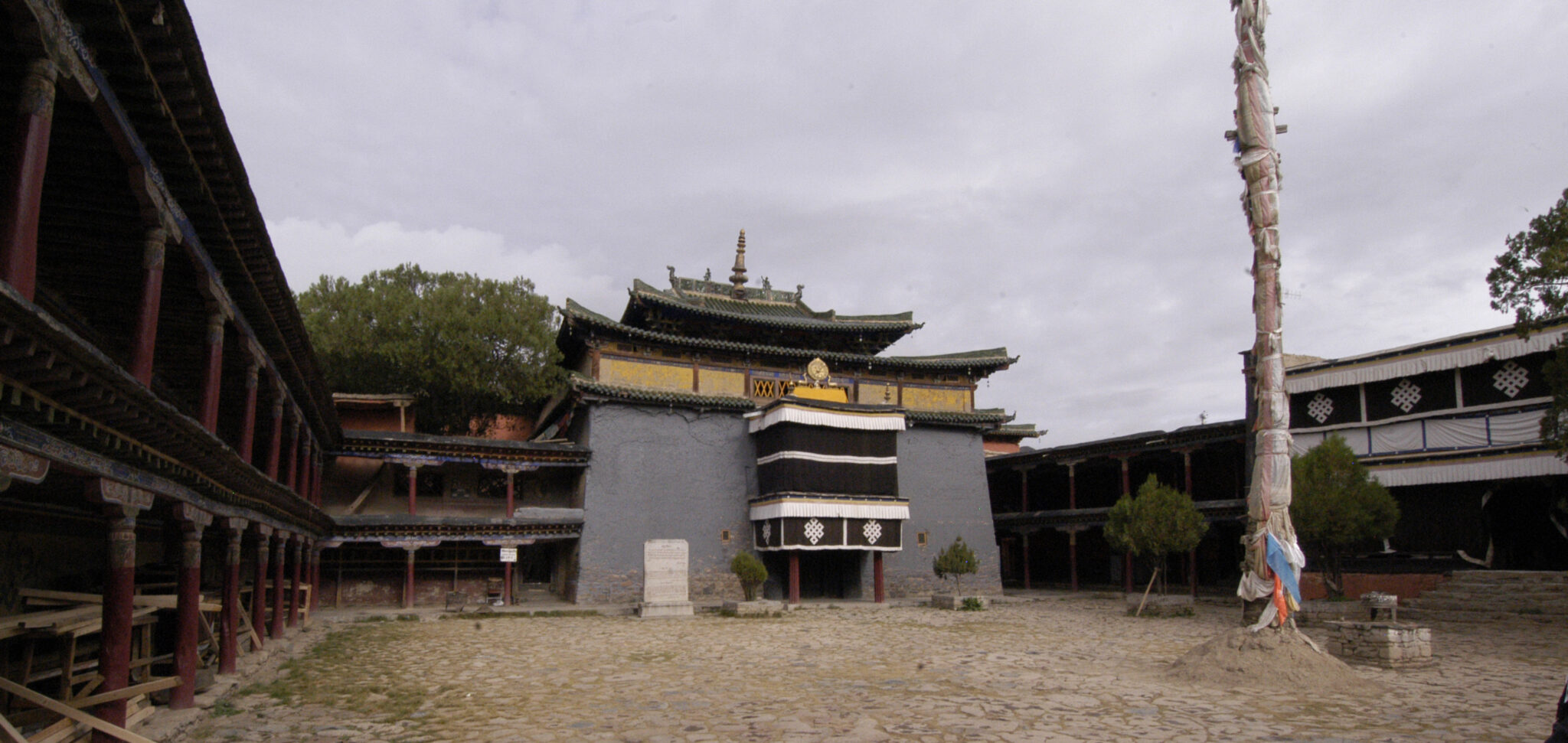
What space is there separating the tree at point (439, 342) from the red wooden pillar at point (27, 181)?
25.9m

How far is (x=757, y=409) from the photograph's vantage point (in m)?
28.7

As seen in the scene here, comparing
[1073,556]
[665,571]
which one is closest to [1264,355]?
[665,571]

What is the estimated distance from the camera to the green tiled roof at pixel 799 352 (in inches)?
1083

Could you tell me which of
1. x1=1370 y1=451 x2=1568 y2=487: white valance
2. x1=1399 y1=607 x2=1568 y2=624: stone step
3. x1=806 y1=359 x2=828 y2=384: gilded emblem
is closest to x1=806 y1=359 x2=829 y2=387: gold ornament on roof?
x1=806 y1=359 x2=828 y2=384: gilded emblem

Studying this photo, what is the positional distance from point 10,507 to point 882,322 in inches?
1001

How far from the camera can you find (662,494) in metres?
27.6

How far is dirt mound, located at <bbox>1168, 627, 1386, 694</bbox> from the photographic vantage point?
11.0 meters

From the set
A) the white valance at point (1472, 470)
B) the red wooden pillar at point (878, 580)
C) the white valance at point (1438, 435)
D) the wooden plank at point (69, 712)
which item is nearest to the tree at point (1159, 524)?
the white valance at point (1438, 435)

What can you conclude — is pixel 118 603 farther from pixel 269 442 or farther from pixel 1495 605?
pixel 1495 605

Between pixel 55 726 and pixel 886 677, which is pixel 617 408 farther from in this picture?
pixel 55 726

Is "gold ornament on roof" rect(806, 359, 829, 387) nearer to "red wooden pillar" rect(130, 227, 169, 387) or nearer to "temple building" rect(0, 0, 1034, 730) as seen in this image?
"temple building" rect(0, 0, 1034, 730)

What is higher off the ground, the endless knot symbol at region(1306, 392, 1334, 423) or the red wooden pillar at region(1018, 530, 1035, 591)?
the endless knot symbol at region(1306, 392, 1334, 423)

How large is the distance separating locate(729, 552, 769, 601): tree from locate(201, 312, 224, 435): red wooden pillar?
1651cm

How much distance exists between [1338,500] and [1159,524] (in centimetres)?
428
